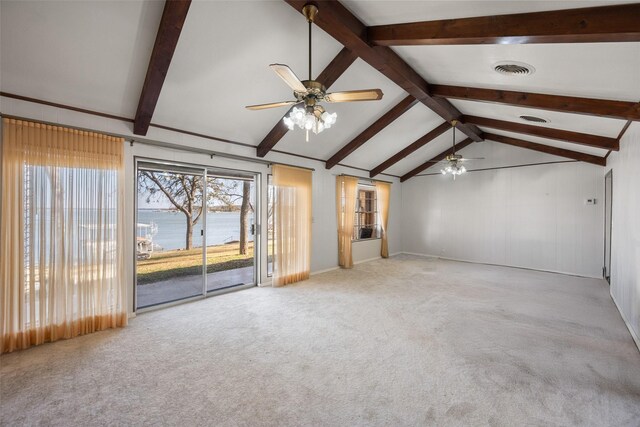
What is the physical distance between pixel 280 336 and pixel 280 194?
2.67 m

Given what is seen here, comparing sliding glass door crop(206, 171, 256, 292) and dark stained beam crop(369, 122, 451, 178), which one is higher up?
dark stained beam crop(369, 122, 451, 178)

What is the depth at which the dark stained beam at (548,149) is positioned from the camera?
5.66 metres

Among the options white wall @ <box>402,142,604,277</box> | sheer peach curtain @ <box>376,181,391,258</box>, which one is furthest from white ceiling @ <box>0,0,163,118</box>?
white wall @ <box>402,142,604,277</box>

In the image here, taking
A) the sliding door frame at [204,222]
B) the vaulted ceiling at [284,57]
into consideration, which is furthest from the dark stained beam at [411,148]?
the sliding door frame at [204,222]

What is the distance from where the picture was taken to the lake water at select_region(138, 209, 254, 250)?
721 centimetres

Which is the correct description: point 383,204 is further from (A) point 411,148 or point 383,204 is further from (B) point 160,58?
(B) point 160,58

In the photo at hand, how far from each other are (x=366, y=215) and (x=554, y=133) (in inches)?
173

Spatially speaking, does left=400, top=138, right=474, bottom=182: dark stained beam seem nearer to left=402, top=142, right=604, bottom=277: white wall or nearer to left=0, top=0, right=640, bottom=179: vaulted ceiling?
left=402, top=142, right=604, bottom=277: white wall

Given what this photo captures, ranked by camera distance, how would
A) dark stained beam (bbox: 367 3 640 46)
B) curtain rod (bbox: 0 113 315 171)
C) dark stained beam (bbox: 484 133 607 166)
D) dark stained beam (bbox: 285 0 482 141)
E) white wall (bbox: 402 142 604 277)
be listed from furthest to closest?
white wall (bbox: 402 142 604 277) → dark stained beam (bbox: 484 133 607 166) → curtain rod (bbox: 0 113 315 171) → dark stained beam (bbox: 285 0 482 141) → dark stained beam (bbox: 367 3 640 46)

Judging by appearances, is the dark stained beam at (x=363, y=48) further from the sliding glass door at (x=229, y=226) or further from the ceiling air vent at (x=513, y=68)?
the sliding glass door at (x=229, y=226)

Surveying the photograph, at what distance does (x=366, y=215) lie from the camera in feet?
26.1

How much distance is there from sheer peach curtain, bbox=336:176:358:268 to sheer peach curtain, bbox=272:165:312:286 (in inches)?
42.9

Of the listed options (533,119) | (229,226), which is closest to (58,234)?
(229,226)

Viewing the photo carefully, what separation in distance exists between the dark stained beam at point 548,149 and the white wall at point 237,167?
286cm
